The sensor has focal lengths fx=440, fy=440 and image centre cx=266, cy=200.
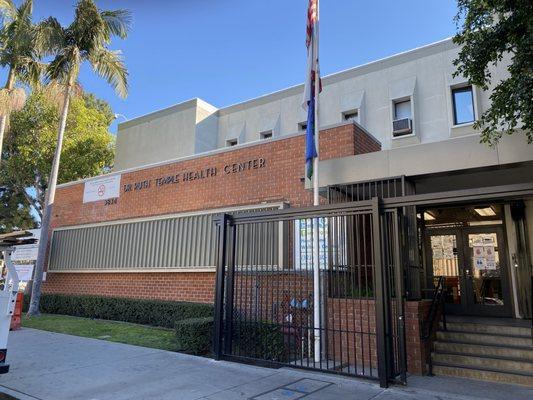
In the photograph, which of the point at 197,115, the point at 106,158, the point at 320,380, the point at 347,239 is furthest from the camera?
the point at 106,158

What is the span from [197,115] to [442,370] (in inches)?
699

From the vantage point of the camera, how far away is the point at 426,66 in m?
18.1

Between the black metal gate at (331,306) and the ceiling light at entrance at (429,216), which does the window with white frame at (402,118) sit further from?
the black metal gate at (331,306)

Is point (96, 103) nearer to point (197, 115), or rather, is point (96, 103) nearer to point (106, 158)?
point (106, 158)

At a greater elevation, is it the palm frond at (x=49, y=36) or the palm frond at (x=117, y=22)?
the palm frond at (x=117, y=22)

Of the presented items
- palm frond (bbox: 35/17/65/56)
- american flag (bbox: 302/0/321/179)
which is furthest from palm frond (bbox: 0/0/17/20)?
american flag (bbox: 302/0/321/179)

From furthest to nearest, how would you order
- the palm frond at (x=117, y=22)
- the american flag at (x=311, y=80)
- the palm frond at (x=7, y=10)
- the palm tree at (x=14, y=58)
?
1. the palm frond at (x=7, y=10)
2. the palm tree at (x=14, y=58)
3. the palm frond at (x=117, y=22)
4. the american flag at (x=311, y=80)

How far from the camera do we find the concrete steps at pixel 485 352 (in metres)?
7.15

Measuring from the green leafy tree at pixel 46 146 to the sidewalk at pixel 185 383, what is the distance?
1720 cm

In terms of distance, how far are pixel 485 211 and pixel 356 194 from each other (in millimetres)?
3924

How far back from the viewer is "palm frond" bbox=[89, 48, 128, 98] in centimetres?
1678

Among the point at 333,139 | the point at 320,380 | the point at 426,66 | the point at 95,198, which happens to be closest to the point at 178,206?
the point at 95,198

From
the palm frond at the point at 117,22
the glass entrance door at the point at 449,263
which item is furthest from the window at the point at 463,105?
the palm frond at the point at 117,22

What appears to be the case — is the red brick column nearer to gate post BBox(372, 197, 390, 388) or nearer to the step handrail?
the step handrail
